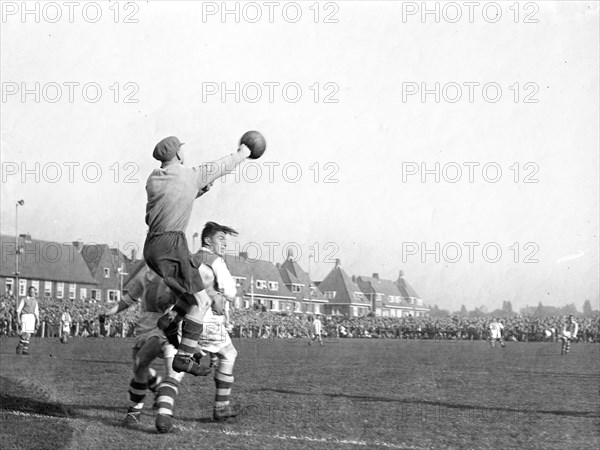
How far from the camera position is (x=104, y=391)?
10781mm

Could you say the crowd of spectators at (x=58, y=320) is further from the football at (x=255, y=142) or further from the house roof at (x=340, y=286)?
the house roof at (x=340, y=286)

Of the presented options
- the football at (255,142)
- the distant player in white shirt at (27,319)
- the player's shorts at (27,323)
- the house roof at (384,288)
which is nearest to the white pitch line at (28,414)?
the football at (255,142)

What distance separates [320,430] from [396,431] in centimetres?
76

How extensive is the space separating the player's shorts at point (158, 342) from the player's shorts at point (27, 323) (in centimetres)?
1558

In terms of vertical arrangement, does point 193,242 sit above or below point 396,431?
above

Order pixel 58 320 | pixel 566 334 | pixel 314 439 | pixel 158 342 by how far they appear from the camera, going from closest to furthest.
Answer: pixel 314 439
pixel 158 342
pixel 566 334
pixel 58 320

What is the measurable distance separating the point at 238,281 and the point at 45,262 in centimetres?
2182

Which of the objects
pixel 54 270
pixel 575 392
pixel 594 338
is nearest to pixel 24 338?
pixel 575 392

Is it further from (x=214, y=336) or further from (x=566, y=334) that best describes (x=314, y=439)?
(x=566, y=334)

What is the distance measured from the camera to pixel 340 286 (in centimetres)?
11231

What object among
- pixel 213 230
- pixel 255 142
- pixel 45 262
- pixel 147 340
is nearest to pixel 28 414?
pixel 147 340

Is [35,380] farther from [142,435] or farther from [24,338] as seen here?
[24,338]

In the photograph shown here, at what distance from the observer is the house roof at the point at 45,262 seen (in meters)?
74.2

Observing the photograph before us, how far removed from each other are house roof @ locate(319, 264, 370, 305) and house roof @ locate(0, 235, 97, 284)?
1570 inches
